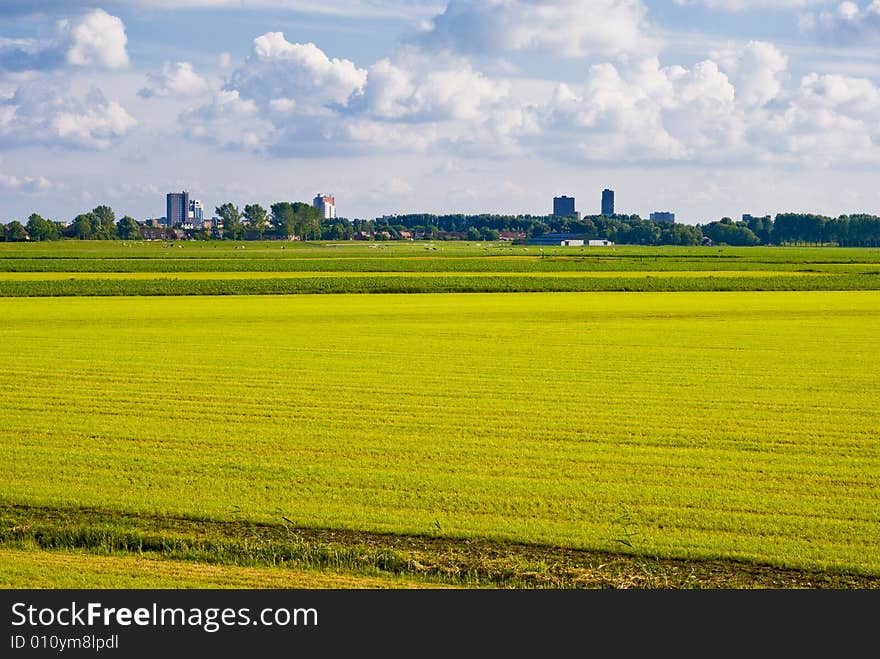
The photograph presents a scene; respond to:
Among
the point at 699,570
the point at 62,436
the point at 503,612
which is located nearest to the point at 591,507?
the point at 699,570

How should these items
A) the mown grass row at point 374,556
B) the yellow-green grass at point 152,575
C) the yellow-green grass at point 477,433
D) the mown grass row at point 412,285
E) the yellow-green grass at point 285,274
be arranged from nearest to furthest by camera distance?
the yellow-green grass at point 152,575
the mown grass row at point 374,556
the yellow-green grass at point 477,433
the mown grass row at point 412,285
the yellow-green grass at point 285,274

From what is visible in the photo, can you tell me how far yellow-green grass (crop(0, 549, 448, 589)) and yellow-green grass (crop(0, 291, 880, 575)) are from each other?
1727 mm

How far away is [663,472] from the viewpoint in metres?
16.7

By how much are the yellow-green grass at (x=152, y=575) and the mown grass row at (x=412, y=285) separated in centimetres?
5182

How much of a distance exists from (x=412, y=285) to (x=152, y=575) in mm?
56308

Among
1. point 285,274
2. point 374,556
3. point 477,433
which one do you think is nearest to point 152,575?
point 374,556

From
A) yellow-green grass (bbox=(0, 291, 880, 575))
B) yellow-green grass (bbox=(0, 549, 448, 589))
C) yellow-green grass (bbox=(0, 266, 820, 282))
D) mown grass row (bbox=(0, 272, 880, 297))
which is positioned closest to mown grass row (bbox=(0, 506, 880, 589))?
yellow-green grass (bbox=(0, 549, 448, 589))

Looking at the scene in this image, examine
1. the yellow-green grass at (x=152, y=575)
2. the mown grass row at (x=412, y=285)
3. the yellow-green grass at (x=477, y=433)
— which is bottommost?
the yellow-green grass at (x=152, y=575)

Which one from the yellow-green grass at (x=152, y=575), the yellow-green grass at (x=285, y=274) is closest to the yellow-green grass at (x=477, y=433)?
the yellow-green grass at (x=152, y=575)

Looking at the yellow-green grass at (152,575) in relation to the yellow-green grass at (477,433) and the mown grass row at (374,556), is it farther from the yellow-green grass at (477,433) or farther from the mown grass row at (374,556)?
the yellow-green grass at (477,433)

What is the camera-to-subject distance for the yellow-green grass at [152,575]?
1162cm

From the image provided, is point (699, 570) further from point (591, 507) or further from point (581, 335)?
point (581, 335)

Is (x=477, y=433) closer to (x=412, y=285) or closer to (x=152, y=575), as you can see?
(x=152, y=575)

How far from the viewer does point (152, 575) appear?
470 inches
